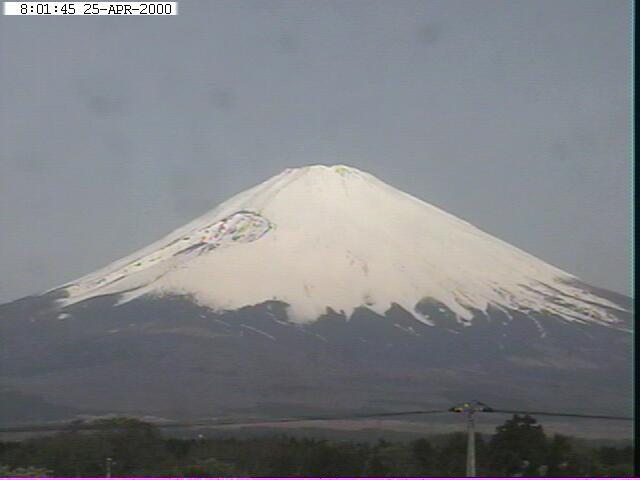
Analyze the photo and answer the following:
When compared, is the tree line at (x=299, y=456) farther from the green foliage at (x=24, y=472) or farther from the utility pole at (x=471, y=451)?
the utility pole at (x=471, y=451)

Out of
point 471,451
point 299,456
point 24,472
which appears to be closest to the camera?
point 24,472

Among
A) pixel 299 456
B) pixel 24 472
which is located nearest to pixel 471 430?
pixel 299 456

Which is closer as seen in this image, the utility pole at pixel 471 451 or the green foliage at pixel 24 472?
the green foliage at pixel 24 472

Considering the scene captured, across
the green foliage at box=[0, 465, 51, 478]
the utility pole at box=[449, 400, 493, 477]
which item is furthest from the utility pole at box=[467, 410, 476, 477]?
the green foliage at box=[0, 465, 51, 478]

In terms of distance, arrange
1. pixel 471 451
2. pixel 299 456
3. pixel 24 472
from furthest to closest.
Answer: pixel 299 456 < pixel 471 451 < pixel 24 472

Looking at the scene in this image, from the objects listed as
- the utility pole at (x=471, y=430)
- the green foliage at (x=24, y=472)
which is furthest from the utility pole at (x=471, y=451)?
the green foliage at (x=24, y=472)

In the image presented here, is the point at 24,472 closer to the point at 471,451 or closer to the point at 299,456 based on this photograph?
the point at 299,456

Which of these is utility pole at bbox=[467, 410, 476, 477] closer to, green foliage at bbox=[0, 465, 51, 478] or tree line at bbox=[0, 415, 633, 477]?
tree line at bbox=[0, 415, 633, 477]

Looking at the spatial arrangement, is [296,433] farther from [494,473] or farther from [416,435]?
[494,473]

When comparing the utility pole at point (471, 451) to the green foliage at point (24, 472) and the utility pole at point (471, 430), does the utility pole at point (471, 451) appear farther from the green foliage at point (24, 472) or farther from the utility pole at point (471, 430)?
the green foliage at point (24, 472)

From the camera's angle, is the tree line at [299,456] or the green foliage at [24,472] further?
the tree line at [299,456]
